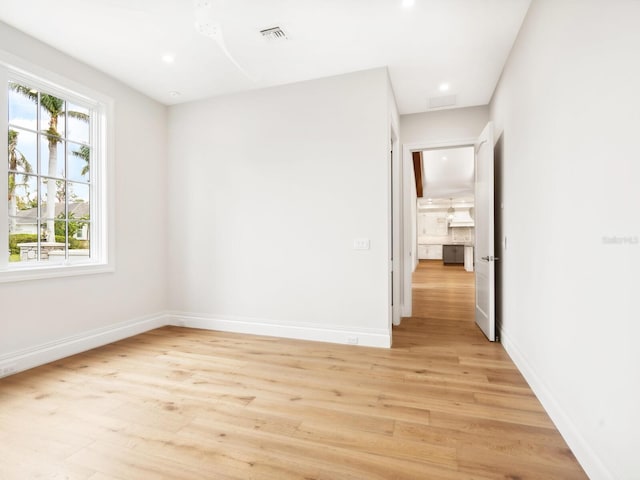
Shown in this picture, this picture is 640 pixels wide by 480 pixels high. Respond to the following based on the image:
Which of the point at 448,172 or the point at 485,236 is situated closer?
the point at 485,236

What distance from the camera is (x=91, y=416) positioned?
6.84ft

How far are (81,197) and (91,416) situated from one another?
7.84ft

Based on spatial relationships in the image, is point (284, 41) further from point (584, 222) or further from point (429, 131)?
point (584, 222)

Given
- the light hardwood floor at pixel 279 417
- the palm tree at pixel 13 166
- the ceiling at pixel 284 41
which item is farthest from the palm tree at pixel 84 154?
the light hardwood floor at pixel 279 417

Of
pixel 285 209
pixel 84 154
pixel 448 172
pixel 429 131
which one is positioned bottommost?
pixel 285 209

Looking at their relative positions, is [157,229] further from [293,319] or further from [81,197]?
[293,319]

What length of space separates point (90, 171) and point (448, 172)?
8.07 metres

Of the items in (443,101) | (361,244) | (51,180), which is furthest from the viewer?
(443,101)

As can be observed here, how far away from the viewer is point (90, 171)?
3.54 meters

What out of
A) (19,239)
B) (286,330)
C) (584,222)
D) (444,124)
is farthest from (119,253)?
(444,124)

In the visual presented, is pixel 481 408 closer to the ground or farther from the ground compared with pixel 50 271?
closer to the ground

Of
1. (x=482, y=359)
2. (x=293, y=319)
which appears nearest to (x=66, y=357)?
(x=293, y=319)

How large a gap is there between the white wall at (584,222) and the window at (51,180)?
4.13 m

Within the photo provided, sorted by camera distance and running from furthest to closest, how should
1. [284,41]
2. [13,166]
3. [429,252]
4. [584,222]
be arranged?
[429,252]
[284,41]
[13,166]
[584,222]
